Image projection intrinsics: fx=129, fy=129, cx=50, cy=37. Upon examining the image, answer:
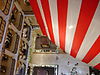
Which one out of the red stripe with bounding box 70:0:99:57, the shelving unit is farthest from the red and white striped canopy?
the shelving unit

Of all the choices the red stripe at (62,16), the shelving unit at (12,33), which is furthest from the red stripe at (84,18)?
the shelving unit at (12,33)

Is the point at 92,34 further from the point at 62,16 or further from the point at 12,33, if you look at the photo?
the point at 12,33

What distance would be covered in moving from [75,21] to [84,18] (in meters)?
0.08

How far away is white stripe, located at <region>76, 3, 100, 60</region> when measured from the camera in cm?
80

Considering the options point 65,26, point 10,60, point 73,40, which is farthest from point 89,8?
point 10,60

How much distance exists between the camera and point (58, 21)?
1020 millimetres

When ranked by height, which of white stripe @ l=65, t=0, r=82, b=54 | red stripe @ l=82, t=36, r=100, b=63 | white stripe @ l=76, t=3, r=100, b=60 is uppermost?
white stripe @ l=65, t=0, r=82, b=54

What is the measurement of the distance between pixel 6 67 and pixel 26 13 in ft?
2.16

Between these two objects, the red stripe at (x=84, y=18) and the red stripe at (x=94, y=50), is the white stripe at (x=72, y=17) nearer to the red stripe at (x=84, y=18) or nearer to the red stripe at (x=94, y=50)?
the red stripe at (x=84, y=18)

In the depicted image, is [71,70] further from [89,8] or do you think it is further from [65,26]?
[89,8]

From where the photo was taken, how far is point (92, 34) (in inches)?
37.5

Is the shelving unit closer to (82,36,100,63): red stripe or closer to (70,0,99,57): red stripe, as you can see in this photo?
(70,0,99,57): red stripe

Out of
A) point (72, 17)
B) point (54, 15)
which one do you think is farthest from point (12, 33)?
point (72, 17)

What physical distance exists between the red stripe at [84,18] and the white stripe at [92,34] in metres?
0.02
